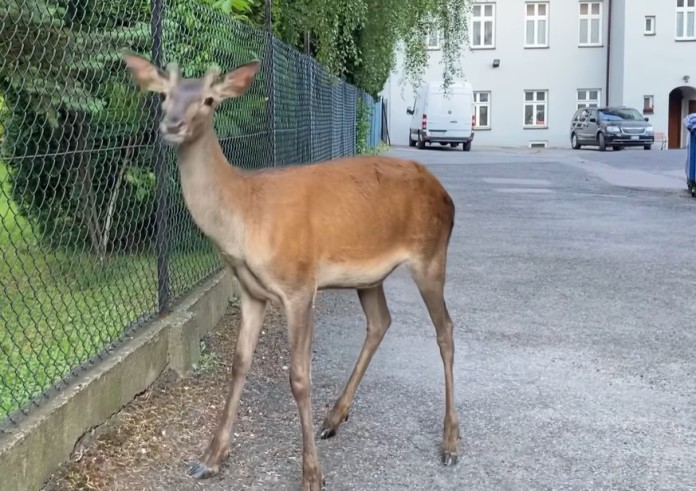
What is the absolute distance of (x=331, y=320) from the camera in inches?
277

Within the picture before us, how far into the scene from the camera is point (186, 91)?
345 centimetres

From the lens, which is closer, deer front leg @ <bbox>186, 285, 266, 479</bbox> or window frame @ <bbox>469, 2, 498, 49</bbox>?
deer front leg @ <bbox>186, 285, 266, 479</bbox>

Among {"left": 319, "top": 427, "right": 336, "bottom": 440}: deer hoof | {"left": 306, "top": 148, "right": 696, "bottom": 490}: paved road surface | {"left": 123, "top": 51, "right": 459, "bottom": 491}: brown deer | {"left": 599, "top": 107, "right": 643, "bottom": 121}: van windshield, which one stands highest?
{"left": 599, "top": 107, "right": 643, "bottom": 121}: van windshield

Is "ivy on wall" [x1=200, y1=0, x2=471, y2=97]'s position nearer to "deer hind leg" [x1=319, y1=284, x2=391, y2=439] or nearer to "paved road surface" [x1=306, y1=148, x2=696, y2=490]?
"paved road surface" [x1=306, y1=148, x2=696, y2=490]

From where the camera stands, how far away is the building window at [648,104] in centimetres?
4250

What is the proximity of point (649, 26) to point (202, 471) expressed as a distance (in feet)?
140

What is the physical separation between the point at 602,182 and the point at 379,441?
53.7 ft

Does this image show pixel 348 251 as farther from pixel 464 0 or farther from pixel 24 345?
pixel 464 0

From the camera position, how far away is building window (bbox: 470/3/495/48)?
44844 millimetres

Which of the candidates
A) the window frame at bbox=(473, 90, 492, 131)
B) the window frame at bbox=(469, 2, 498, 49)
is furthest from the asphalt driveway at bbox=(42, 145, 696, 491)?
the window frame at bbox=(469, 2, 498, 49)

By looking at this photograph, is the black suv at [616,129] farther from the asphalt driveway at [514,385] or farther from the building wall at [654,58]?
the asphalt driveway at [514,385]

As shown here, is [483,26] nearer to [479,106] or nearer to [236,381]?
[479,106]

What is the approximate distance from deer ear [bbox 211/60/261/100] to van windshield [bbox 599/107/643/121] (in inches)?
1362

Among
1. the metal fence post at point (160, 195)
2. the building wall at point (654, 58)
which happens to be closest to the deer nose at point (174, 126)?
the metal fence post at point (160, 195)
